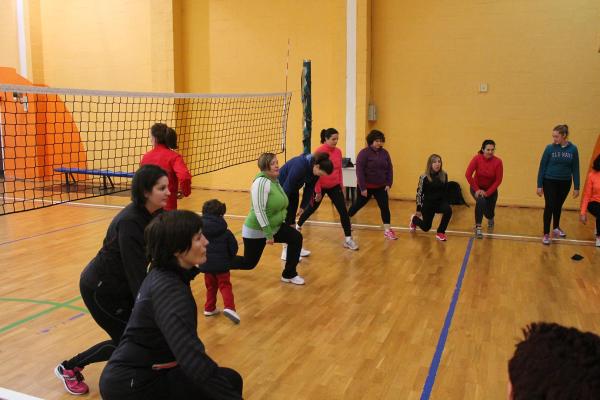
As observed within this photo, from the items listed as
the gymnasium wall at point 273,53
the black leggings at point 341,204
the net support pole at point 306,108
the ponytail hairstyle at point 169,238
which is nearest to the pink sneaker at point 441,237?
the black leggings at point 341,204

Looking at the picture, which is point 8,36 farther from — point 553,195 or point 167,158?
point 553,195

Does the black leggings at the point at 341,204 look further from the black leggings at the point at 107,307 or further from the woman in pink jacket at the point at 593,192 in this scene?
the black leggings at the point at 107,307

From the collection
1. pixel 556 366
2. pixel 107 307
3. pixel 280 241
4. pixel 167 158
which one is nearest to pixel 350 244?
pixel 280 241

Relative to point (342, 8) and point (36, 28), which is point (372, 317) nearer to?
point (342, 8)

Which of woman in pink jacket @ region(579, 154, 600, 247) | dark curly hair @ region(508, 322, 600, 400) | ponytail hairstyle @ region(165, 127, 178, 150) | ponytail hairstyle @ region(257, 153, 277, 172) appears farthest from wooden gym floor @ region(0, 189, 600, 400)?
dark curly hair @ region(508, 322, 600, 400)

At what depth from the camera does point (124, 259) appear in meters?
3.09

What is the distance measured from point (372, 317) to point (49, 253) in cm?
442

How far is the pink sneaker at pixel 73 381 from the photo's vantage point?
3721mm

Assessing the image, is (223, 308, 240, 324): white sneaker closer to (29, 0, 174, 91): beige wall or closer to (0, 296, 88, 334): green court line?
(0, 296, 88, 334): green court line

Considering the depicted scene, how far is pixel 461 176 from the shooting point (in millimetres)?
11305

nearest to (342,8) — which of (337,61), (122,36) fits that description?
(337,61)

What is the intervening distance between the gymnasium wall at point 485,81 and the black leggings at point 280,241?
20.2 feet

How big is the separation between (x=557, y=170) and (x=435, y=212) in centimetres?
170

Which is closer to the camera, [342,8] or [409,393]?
[409,393]
